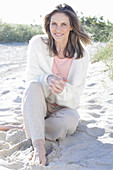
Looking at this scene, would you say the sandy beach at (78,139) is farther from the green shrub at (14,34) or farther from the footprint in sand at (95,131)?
the green shrub at (14,34)

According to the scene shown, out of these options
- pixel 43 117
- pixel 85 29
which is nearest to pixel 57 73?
pixel 43 117

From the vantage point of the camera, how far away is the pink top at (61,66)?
2779 mm

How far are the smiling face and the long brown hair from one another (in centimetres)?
4

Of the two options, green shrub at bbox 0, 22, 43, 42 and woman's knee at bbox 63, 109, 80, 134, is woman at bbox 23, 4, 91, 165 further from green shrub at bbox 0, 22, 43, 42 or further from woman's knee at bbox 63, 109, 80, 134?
green shrub at bbox 0, 22, 43, 42

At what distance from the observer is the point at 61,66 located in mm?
2791

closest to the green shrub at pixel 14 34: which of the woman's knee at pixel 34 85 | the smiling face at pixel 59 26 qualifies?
the smiling face at pixel 59 26


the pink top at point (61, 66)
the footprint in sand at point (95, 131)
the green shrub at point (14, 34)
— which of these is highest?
the pink top at point (61, 66)

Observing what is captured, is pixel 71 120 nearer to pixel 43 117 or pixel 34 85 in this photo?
pixel 43 117

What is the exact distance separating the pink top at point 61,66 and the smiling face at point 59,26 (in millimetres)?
183

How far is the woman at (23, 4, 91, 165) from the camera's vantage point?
251 centimetres

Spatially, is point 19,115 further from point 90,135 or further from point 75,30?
point 75,30

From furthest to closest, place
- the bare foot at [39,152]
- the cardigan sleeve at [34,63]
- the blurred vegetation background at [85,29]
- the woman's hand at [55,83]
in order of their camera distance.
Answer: the blurred vegetation background at [85,29]
the cardigan sleeve at [34,63]
the woman's hand at [55,83]
the bare foot at [39,152]

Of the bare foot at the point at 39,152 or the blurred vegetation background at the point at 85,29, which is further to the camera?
the blurred vegetation background at the point at 85,29

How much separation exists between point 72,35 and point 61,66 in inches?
12.2
